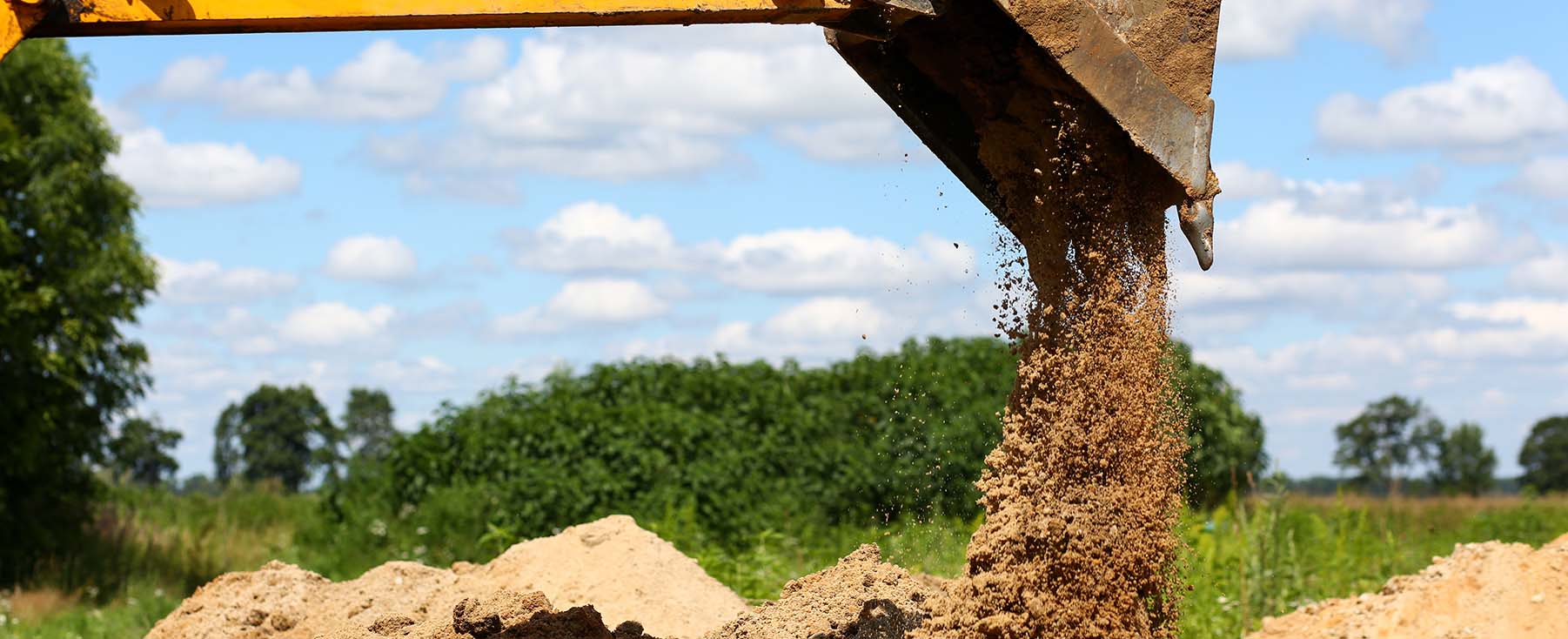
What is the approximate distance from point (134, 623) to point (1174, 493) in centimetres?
800

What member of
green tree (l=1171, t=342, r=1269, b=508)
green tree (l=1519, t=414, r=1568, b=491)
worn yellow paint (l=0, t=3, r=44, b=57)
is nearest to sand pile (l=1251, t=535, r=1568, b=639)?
worn yellow paint (l=0, t=3, r=44, b=57)

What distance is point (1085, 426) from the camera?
16.4 ft

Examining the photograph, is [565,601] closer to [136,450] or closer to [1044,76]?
[1044,76]

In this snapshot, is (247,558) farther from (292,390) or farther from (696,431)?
(292,390)

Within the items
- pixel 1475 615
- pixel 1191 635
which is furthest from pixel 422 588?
pixel 1475 615

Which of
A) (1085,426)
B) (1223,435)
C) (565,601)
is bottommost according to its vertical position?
(565,601)

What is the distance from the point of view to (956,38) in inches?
213

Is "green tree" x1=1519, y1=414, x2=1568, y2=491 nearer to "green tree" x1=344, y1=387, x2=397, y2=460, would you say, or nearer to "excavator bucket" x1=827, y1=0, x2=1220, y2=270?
"green tree" x1=344, y1=387, x2=397, y2=460

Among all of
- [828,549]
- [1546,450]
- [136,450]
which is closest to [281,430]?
[136,450]

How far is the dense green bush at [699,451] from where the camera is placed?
493 inches

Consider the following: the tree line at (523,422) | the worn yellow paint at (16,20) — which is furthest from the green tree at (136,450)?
Answer: the worn yellow paint at (16,20)

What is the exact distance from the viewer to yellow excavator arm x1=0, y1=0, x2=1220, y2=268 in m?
4.54

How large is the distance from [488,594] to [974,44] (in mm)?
3802

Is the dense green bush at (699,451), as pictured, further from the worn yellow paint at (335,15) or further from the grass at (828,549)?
the worn yellow paint at (335,15)
